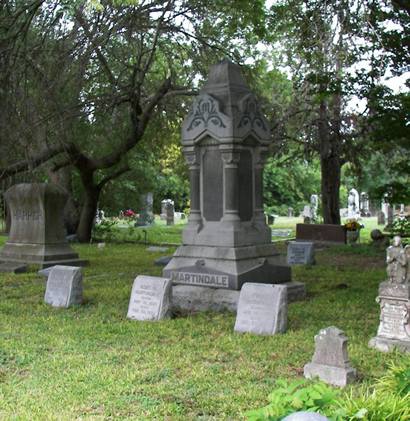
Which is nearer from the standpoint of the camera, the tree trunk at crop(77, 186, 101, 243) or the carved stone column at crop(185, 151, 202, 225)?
the carved stone column at crop(185, 151, 202, 225)

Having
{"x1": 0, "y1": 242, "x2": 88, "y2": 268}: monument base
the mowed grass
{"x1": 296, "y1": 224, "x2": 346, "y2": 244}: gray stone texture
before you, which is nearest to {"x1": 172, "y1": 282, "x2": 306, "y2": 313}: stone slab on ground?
the mowed grass

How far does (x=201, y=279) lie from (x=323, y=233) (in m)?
11.7

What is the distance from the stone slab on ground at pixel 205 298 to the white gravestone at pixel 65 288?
4.82ft

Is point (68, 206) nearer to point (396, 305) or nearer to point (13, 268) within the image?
point (13, 268)

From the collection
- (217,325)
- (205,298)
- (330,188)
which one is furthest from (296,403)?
(330,188)

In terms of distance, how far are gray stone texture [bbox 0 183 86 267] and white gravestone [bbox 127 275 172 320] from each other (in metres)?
6.04

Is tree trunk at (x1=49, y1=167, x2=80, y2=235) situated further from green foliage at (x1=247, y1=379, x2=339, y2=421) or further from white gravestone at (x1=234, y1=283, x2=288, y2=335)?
green foliage at (x1=247, y1=379, x2=339, y2=421)

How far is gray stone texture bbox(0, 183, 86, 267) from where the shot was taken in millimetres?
14125

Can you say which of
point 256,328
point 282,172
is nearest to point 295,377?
point 256,328

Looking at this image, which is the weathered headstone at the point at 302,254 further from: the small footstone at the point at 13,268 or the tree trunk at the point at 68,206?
the tree trunk at the point at 68,206

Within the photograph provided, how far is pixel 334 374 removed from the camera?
5.32 m

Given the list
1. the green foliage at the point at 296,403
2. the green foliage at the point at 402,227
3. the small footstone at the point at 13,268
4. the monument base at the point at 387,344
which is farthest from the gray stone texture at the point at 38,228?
the green foliage at the point at 296,403

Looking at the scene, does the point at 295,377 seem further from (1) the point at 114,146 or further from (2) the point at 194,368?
(1) the point at 114,146

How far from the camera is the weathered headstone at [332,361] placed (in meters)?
5.31
